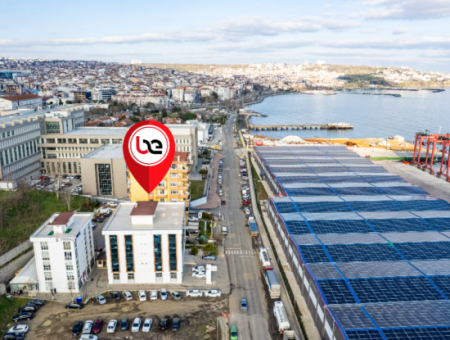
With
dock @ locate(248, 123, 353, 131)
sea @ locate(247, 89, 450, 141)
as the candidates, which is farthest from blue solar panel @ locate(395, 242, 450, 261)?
dock @ locate(248, 123, 353, 131)

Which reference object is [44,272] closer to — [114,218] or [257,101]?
[114,218]

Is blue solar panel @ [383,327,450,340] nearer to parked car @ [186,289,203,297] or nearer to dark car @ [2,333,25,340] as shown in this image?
parked car @ [186,289,203,297]

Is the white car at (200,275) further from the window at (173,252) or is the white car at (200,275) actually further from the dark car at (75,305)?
the dark car at (75,305)

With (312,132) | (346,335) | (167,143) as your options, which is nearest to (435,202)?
(346,335)

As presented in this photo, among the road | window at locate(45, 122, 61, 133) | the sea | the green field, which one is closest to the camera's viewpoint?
the road

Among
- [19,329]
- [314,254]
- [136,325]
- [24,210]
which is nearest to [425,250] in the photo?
[314,254]

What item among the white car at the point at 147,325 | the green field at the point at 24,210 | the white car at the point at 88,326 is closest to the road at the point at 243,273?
the white car at the point at 147,325
